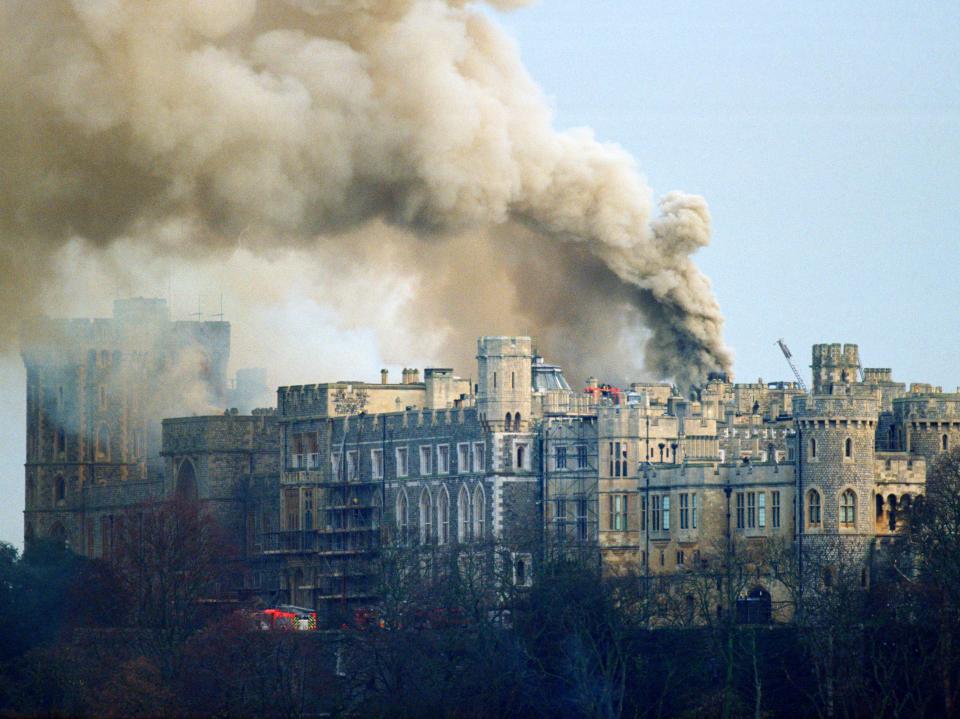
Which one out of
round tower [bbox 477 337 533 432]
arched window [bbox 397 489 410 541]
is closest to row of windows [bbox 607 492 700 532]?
round tower [bbox 477 337 533 432]

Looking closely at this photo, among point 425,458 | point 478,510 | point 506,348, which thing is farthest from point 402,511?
point 506,348

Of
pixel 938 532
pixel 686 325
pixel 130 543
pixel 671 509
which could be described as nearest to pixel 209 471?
pixel 130 543

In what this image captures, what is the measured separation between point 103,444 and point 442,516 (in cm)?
3652

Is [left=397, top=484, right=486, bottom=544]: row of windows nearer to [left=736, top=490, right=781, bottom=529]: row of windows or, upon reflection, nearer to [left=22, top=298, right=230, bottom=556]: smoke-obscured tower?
[left=736, top=490, right=781, bottom=529]: row of windows

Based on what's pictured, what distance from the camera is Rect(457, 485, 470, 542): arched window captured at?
13512 centimetres

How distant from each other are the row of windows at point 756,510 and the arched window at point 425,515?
1523cm

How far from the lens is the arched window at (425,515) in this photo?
137750 millimetres

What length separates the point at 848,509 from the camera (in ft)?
402

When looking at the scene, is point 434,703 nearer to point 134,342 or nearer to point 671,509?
point 671,509

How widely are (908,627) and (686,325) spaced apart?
129 feet

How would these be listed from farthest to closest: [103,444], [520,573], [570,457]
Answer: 1. [103,444]
2. [570,457]
3. [520,573]

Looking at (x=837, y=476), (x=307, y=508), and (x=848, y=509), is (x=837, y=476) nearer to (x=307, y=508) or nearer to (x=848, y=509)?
(x=848, y=509)

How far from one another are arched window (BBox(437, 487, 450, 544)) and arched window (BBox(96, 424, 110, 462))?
117ft

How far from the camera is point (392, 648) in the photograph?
120 meters
